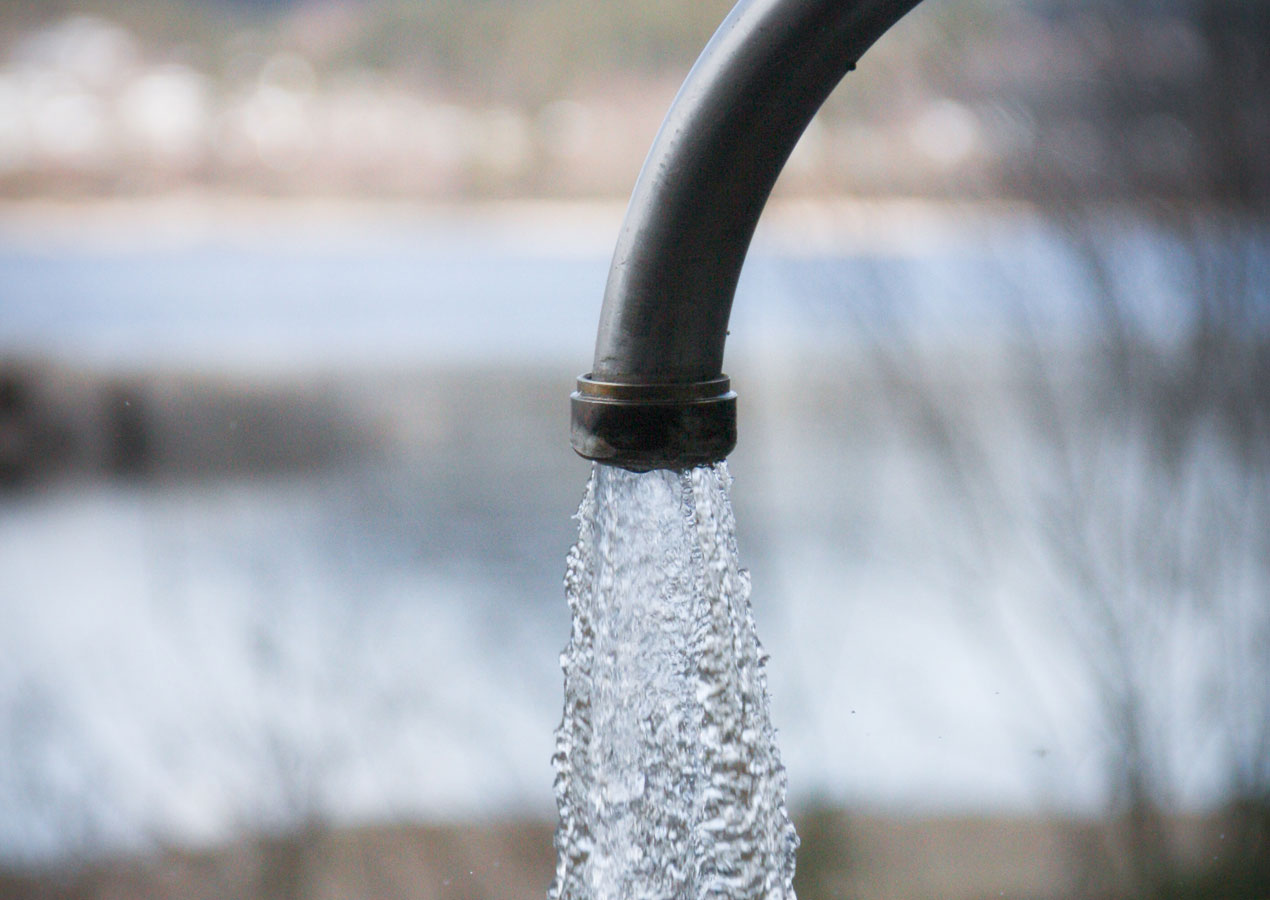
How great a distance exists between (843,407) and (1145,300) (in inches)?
12.4

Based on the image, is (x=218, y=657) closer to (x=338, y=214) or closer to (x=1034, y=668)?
(x=338, y=214)

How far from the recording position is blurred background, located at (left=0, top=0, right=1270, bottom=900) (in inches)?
46.1

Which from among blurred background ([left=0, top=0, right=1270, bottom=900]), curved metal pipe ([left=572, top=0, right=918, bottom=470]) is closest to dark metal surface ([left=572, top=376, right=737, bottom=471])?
curved metal pipe ([left=572, top=0, right=918, bottom=470])

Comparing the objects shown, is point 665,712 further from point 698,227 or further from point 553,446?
point 553,446

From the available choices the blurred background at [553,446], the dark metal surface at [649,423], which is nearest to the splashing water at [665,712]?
the dark metal surface at [649,423]

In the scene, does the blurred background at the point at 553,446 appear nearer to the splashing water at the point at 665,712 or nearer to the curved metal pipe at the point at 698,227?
the splashing water at the point at 665,712

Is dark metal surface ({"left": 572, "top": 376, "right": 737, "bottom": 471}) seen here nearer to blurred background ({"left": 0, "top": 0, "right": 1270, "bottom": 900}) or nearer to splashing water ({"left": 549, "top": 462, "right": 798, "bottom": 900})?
splashing water ({"left": 549, "top": 462, "right": 798, "bottom": 900})

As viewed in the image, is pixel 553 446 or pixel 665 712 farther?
pixel 553 446

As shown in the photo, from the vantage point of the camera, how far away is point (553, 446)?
1430 millimetres

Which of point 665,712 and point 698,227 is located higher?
point 698,227

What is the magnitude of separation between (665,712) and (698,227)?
13 cm

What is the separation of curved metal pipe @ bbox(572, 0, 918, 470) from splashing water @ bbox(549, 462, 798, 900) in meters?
0.02

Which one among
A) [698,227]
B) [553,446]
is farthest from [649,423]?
[553,446]

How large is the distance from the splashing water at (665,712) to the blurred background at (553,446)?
873 millimetres
